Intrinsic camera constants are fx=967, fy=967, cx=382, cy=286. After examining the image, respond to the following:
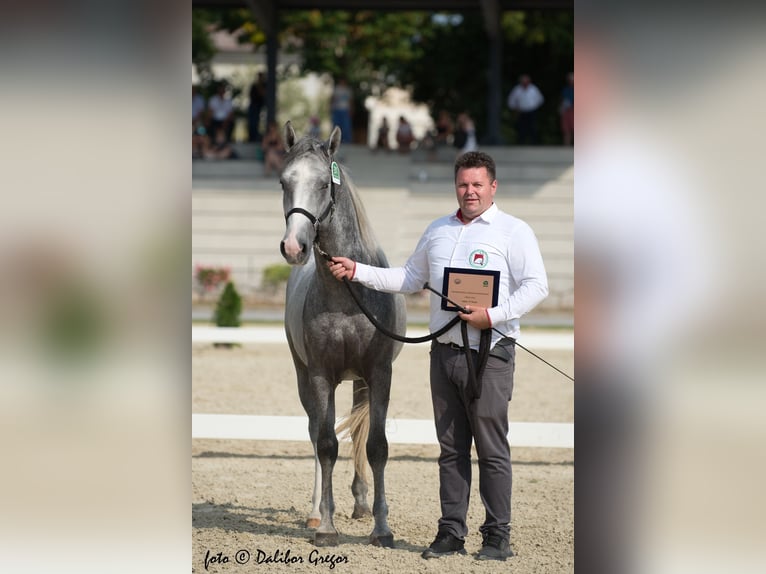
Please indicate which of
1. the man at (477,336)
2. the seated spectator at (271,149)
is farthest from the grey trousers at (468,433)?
the seated spectator at (271,149)

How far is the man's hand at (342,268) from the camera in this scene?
14.2 ft

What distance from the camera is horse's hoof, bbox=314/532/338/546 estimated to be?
15.0 ft

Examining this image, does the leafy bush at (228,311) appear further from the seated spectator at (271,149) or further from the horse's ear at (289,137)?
the horse's ear at (289,137)

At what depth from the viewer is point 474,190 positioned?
13.5 feet

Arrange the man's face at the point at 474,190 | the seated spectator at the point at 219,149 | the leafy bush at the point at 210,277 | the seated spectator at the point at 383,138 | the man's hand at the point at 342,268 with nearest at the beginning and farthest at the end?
the man's face at the point at 474,190, the man's hand at the point at 342,268, the leafy bush at the point at 210,277, the seated spectator at the point at 219,149, the seated spectator at the point at 383,138

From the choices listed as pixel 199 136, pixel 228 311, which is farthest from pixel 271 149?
pixel 228 311

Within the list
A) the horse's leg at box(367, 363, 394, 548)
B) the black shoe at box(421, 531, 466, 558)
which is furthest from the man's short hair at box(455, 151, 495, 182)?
the black shoe at box(421, 531, 466, 558)

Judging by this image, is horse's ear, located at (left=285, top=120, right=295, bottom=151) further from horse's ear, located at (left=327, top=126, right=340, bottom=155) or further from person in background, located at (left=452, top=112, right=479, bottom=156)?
person in background, located at (left=452, top=112, right=479, bottom=156)

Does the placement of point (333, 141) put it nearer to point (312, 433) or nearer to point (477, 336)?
point (477, 336)

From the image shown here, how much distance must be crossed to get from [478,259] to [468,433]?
0.79 meters

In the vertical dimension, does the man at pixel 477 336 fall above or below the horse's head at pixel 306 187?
below

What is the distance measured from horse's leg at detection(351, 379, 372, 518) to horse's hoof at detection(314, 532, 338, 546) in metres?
0.64

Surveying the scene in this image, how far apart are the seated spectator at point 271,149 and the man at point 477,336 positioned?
50.4 feet

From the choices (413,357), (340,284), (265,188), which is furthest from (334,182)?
(265,188)
